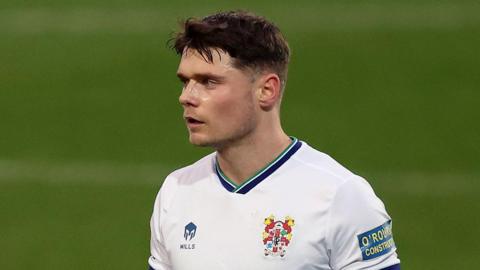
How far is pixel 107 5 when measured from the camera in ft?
14.0

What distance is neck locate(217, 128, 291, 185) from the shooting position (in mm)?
2256

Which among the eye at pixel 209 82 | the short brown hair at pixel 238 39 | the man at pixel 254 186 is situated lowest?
the man at pixel 254 186

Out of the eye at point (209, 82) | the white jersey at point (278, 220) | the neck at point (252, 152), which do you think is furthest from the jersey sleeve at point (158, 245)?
the eye at point (209, 82)

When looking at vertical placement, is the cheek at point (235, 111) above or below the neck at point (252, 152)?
above

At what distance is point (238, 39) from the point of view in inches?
86.7

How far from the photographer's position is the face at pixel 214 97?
86.5 inches

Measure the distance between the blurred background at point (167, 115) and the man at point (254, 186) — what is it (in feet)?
5.56

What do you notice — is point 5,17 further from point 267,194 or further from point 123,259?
point 267,194

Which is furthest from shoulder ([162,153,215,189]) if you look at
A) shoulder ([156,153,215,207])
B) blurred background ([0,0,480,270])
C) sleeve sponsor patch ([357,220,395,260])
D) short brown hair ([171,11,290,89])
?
blurred background ([0,0,480,270])

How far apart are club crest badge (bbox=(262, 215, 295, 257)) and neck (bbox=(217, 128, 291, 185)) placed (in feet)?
0.37

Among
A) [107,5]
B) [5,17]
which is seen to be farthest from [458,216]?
[5,17]

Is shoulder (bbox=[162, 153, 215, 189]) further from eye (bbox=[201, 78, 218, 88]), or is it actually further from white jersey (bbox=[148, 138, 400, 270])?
eye (bbox=[201, 78, 218, 88])

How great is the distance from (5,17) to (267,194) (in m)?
2.21

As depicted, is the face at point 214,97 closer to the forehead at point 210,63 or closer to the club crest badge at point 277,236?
the forehead at point 210,63
